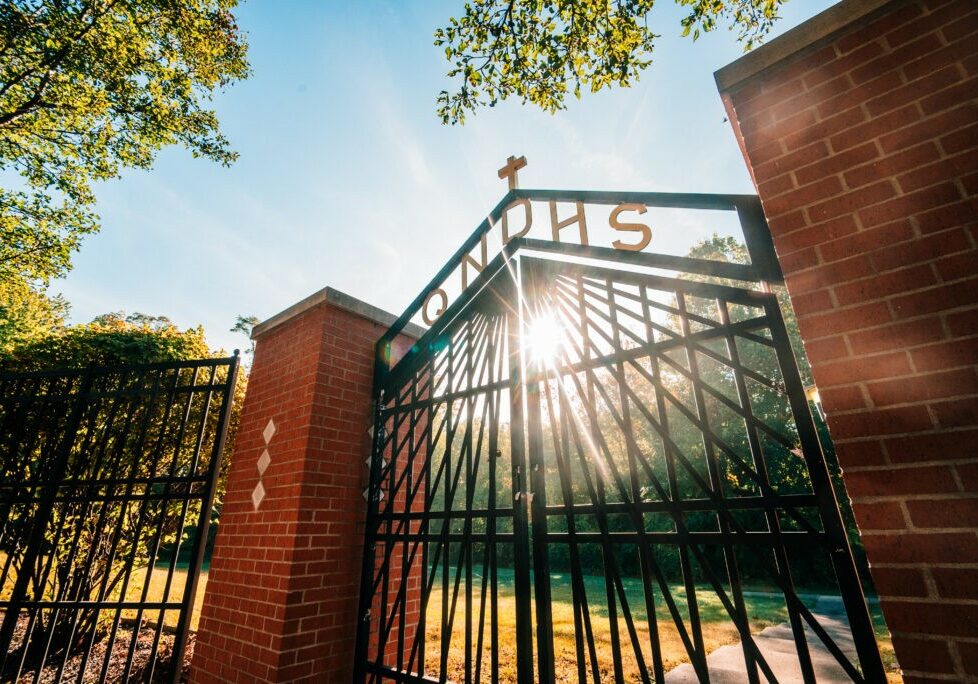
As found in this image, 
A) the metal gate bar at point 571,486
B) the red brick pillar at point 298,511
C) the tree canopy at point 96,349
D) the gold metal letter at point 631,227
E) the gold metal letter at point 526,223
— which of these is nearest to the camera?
the metal gate bar at point 571,486

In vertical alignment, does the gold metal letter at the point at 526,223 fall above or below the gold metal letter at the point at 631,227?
above

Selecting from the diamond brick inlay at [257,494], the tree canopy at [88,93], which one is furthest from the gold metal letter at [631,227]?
the tree canopy at [88,93]

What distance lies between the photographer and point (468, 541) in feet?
9.75

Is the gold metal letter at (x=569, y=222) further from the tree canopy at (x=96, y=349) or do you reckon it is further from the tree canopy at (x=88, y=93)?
the tree canopy at (x=88, y=93)

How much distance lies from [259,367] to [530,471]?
9.81ft

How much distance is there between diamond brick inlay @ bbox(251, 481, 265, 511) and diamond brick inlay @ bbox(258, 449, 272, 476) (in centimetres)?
10

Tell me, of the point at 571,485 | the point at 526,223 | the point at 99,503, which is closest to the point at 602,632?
the point at 571,485

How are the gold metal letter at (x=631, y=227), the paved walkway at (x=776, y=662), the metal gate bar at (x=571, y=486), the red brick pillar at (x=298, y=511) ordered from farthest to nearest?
the paved walkway at (x=776, y=662) → the red brick pillar at (x=298, y=511) → the gold metal letter at (x=631, y=227) → the metal gate bar at (x=571, y=486)

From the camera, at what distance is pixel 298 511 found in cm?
312

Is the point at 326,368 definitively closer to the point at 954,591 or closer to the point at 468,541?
the point at 468,541

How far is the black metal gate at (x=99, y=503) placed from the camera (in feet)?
9.71

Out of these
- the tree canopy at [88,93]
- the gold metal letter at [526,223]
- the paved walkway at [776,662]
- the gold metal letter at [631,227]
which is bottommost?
the paved walkway at [776,662]

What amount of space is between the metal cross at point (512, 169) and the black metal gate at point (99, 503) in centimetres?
285

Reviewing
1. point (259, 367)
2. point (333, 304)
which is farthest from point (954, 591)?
point (259, 367)
